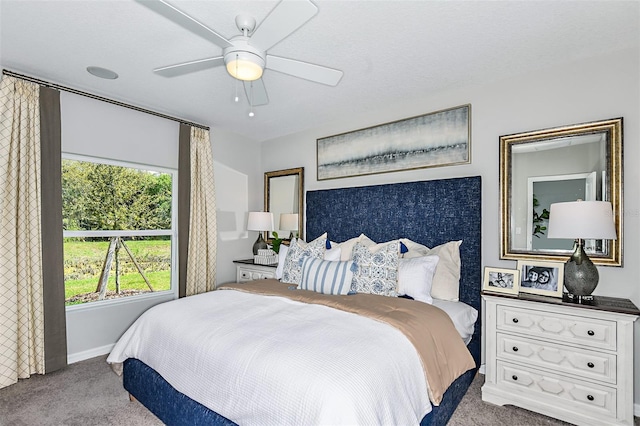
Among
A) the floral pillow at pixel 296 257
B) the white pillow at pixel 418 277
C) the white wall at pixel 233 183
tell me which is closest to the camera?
the white pillow at pixel 418 277

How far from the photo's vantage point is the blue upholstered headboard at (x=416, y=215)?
2.89 metres

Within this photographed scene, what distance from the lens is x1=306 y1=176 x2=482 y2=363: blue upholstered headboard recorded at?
2889 millimetres

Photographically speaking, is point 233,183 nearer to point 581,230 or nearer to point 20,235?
point 20,235

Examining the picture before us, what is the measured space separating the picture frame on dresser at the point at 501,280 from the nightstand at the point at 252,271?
91.6 inches

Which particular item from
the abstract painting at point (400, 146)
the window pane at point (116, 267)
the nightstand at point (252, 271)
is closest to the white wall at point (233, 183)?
the nightstand at point (252, 271)

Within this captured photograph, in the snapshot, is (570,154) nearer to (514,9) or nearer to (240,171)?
(514,9)

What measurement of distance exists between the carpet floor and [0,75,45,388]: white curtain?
25 centimetres

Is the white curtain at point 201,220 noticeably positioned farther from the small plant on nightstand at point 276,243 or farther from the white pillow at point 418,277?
the white pillow at point 418,277

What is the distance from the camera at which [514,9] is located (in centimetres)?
194

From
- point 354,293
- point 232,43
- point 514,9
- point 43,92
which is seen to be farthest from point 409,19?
point 43,92

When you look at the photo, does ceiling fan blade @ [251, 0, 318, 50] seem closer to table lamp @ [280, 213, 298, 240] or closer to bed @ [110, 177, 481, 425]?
bed @ [110, 177, 481, 425]

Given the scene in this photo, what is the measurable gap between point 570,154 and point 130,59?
360 cm

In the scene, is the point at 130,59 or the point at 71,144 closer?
the point at 130,59

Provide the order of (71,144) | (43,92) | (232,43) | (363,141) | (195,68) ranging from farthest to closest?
(363,141)
(71,144)
(43,92)
(195,68)
(232,43)
